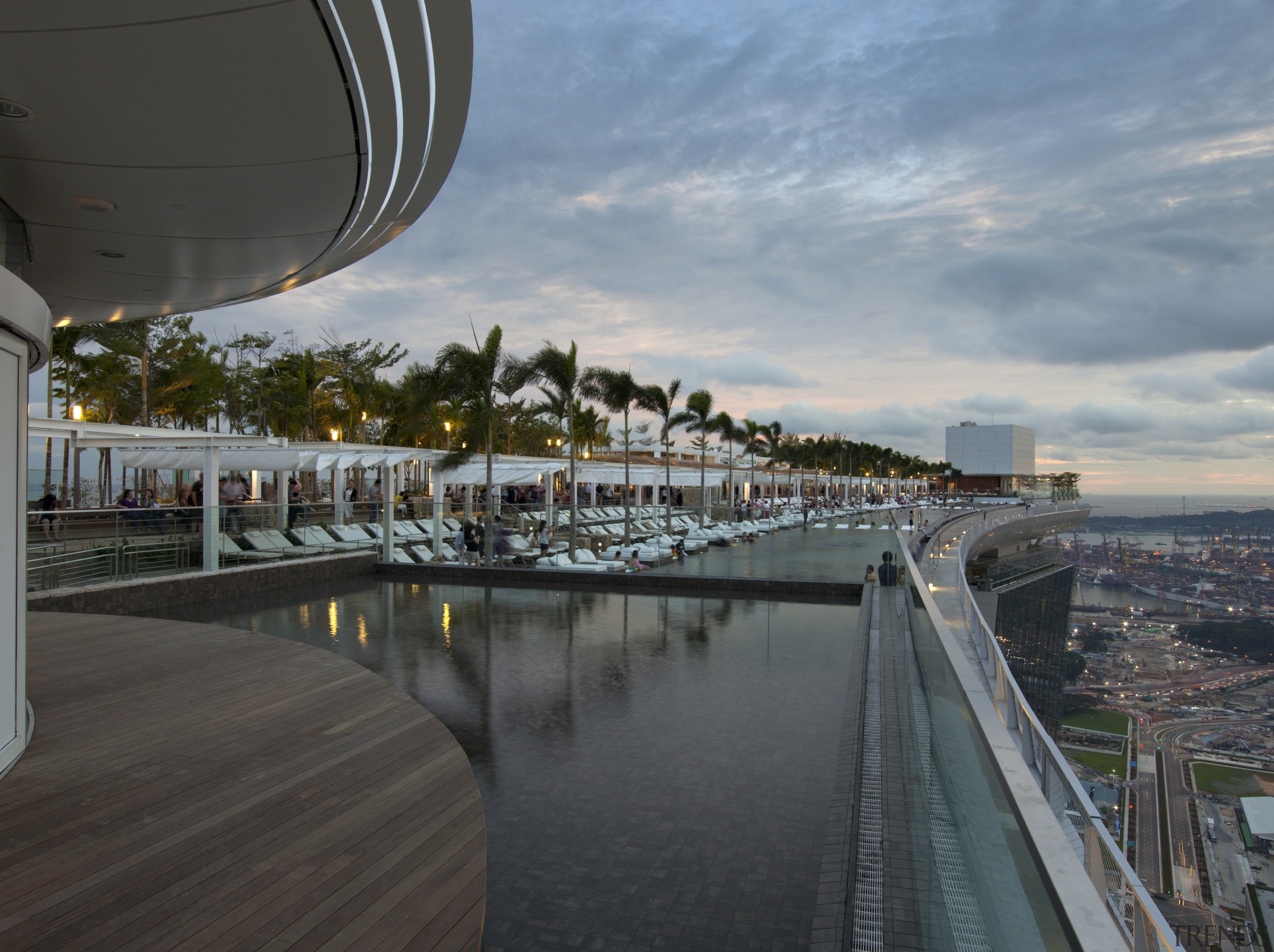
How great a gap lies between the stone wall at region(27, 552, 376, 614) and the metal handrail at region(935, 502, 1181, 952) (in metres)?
11.0

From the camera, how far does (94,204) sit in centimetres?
444

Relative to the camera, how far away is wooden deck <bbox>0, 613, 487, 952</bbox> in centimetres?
258

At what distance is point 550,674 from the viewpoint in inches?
289

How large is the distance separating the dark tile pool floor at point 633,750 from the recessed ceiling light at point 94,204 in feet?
13.7

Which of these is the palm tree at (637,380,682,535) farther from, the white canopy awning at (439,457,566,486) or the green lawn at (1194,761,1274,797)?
the green lawn at (1194,761,1274,797)

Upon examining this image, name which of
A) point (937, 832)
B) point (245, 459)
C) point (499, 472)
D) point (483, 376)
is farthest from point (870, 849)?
point (499, 472)

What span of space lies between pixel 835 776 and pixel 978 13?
14592mm

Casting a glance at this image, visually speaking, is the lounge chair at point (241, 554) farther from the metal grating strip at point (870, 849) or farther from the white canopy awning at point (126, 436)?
the metal grating strip at point (870, 849)

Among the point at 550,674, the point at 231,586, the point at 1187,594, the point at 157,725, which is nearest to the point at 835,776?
the point at 550,674

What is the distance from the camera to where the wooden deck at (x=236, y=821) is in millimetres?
2576

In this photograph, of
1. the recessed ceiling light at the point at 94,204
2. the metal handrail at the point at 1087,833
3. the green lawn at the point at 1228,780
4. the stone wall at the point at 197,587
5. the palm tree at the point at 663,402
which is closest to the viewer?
the metal handrail at the point at 1087,833

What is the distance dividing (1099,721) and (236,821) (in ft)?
66.8

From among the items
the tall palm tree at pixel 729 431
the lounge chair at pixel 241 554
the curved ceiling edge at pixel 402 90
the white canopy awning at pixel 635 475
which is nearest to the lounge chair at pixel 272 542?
the lounge chair at pixel 241 554

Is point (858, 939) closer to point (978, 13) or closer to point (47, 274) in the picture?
point (47, 274)
